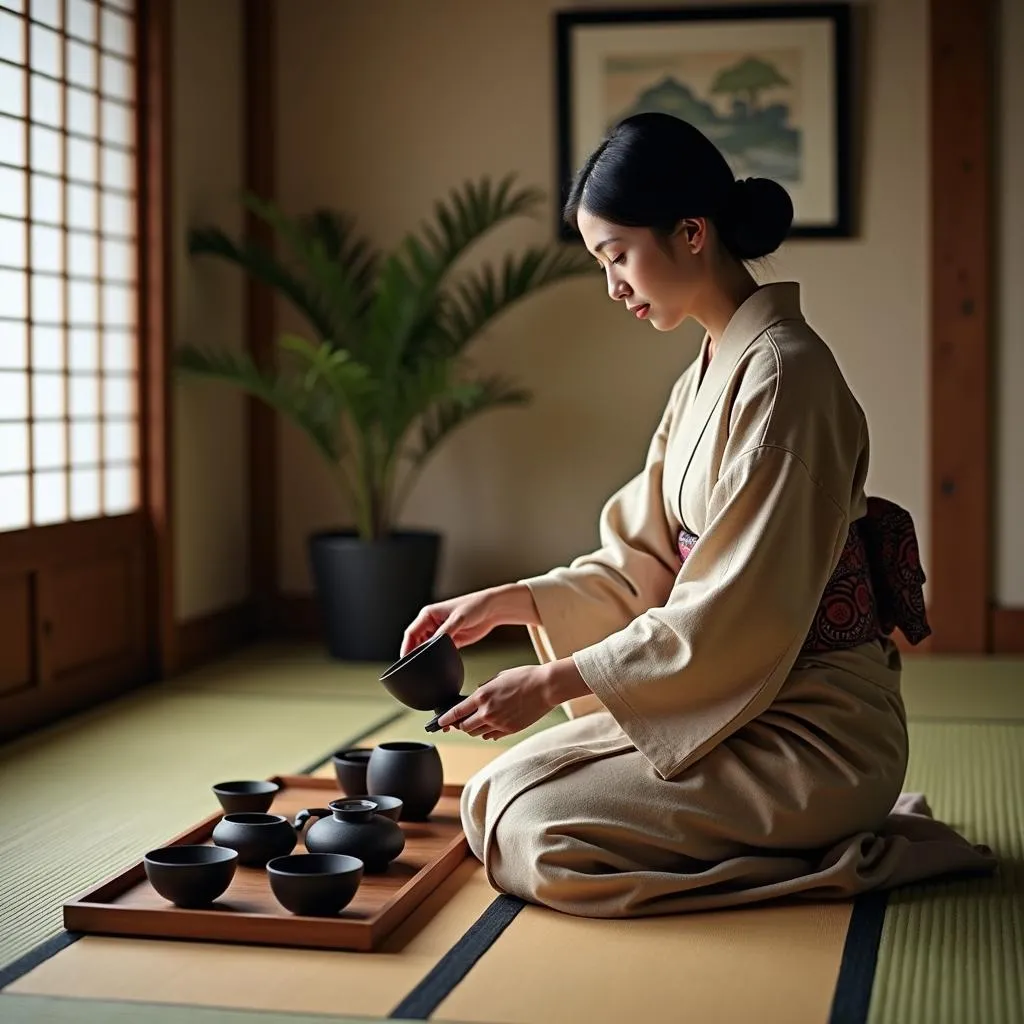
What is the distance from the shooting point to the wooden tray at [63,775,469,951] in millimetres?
2379

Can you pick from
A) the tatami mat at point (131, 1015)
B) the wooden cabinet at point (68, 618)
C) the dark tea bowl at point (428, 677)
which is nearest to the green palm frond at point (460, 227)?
the wooden cabinet at point (68, 618)

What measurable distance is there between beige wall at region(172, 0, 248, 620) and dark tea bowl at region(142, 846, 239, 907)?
2.84 metres

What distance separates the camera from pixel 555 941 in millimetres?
2408

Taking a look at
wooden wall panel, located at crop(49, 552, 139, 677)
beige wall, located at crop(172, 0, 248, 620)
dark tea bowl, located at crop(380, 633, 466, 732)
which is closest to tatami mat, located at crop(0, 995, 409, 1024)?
dark tea bowl, located at crop(380, 633, 466, 732)

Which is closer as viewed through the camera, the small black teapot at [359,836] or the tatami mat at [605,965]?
the tatami mat at [605,965]

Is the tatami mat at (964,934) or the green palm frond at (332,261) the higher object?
the green palm frond at (332,261)

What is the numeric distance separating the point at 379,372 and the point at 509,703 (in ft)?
9.86

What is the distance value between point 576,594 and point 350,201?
10.7 ft

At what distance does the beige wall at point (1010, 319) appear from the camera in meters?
5.43

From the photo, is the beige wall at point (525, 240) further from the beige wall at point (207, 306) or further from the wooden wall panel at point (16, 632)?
the wooden wall panel at point (16, 632)

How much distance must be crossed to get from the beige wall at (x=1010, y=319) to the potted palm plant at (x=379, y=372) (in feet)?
4.78

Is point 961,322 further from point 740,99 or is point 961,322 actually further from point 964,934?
point 964,934

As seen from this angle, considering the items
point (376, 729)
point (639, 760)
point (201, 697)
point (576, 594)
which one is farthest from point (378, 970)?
point (201, 697)

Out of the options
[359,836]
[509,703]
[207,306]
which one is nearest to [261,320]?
[207,306]
